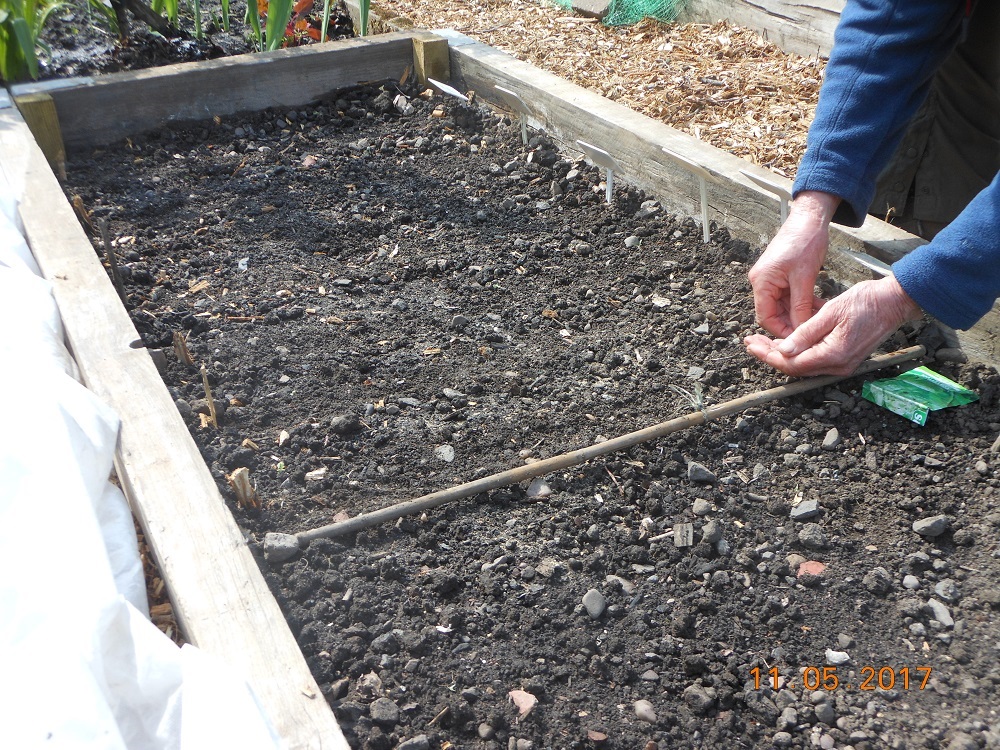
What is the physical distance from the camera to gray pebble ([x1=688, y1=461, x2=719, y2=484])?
1732mm

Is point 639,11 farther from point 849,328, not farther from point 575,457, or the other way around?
point 575,457

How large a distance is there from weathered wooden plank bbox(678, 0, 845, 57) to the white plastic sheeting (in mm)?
3521

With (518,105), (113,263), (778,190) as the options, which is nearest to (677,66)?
(518,105)

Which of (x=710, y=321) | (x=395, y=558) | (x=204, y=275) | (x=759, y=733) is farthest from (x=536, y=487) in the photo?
Answer: (x=204, y=275)

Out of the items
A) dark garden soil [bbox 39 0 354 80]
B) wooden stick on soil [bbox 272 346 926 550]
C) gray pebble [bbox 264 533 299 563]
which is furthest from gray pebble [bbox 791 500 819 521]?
dark garden soil [bbox 39 0 354 80]

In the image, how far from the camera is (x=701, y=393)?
197 cm

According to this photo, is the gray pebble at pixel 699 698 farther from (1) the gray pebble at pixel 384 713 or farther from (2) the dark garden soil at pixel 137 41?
(2) the dark garden soil at pixel 137 41

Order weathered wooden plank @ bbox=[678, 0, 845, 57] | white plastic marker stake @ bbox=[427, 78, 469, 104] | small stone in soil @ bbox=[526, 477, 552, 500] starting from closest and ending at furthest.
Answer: small stone in soil @ bbox=[526, 477, 552, 500]
white plastic marker stake @ bbox=[427, 78, 469, 104]
weathered wooden plank @ bbox=[678, 0, 845, 57]

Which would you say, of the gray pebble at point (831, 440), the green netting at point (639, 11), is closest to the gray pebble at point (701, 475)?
the gray pebble at point (831, 440)

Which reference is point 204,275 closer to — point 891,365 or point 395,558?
point 395,558

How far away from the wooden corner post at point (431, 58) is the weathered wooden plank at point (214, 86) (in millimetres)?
94

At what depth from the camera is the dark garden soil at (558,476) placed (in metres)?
1.34

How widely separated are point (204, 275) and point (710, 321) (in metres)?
1.46
